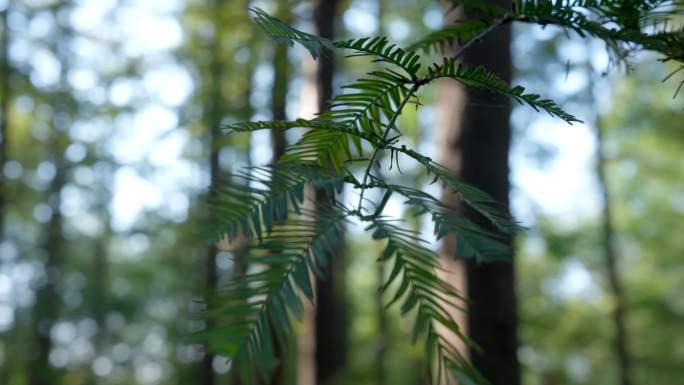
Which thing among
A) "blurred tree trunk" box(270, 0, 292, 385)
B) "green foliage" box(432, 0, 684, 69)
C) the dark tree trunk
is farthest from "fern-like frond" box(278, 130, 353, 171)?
the dark tree trunk

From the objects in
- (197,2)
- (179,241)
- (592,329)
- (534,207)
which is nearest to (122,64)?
(197,2)

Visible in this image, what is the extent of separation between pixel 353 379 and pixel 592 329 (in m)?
8.06

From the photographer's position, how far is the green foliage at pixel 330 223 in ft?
2.26

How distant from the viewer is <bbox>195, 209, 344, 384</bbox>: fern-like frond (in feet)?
2.08

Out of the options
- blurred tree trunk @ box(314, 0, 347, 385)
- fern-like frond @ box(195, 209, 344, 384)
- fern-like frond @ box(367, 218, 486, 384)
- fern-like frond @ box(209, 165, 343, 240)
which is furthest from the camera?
blurred tree trunk @ box(314, 0, 347, 385)

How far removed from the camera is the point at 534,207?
9242 mm

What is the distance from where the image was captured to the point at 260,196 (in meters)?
0.89

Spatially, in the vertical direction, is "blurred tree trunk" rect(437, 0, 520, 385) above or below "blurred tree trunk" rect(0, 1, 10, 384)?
below

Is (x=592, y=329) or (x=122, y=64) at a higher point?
(x=122, y=64)

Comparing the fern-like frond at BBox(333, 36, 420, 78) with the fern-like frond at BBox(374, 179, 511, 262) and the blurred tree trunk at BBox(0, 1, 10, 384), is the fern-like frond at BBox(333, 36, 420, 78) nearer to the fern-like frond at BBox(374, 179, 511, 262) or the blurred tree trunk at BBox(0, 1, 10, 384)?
the fern-like frond at BBox(374, 179, 511, 262)

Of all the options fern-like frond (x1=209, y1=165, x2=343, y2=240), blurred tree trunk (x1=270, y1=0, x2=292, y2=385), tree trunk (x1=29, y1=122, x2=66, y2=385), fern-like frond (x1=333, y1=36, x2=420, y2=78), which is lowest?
tree trunk (x1=29, y1=122, x2=66, y2=385)

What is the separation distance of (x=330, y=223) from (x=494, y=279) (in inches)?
92.3

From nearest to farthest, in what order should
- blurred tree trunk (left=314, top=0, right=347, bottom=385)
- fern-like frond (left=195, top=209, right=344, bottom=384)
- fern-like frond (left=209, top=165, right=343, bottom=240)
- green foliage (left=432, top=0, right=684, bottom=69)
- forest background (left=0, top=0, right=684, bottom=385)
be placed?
1. fern-like frond (left=195, top=209, right=344, bottom=384)
2. fern-like frond (left=209, top=165, right=343, bottom=240)
3. green foliage (left=432, top=0, right=684, bottom=69)
4. blurred tree trunk (left=314, top=0, right=347, bottom=385)
5. forest background (left=0, top=0, right=684, bottom=385)

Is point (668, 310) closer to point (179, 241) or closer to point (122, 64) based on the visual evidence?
point (179, 241)
